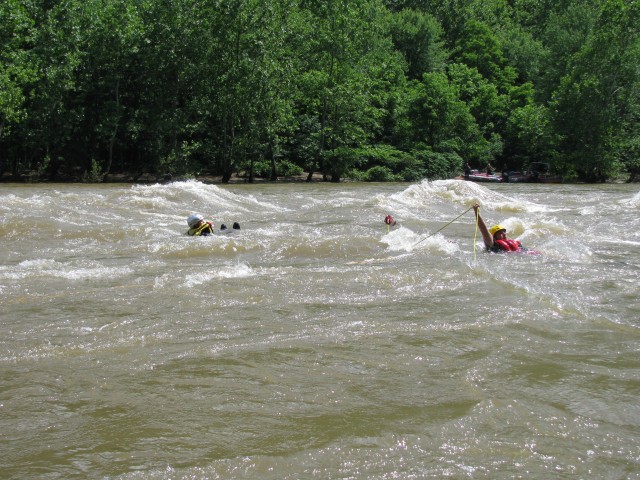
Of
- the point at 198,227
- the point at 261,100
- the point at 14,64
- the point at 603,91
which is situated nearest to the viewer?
the point at 198,227

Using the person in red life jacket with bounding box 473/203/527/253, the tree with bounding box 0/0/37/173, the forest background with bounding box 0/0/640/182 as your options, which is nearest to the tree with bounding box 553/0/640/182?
the forest background with bounding box 0/0/640/182

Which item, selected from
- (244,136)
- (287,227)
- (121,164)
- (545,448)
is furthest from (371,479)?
(121,164)

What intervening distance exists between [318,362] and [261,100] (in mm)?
32061

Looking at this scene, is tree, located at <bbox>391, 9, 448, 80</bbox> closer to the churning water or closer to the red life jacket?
the red life jacket

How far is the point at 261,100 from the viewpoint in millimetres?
36719

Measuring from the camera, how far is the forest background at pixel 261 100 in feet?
116

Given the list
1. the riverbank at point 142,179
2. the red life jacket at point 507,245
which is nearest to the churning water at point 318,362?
the red life jacket at point 507,245

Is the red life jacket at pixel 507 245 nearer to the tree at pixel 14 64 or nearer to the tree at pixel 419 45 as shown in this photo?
the tree at pixel 14 64

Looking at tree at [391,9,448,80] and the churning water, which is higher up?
tree at [391,9,448,80]

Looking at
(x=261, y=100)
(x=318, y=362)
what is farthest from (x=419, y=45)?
(x=318, y=362)

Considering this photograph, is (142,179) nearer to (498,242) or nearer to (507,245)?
(498,242)

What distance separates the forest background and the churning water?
82.6 ft

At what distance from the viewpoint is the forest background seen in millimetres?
35312

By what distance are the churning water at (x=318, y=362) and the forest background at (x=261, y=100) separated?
991 inches
